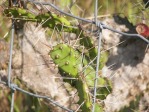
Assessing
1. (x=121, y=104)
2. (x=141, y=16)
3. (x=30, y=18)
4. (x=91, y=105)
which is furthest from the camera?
(x=121, y=104)

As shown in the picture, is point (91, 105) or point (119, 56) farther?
point (119, 56)

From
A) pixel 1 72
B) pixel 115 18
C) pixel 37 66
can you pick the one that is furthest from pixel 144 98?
pixel 1 72

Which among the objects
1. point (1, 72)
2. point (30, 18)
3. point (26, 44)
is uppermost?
point (30, 18)

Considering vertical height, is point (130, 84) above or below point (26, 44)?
below

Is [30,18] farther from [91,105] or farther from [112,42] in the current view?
[112,42]

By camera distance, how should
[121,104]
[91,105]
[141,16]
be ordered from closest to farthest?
[91,105] < [141,16] < [121,104]

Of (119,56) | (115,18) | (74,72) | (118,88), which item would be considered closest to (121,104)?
(118,88)
